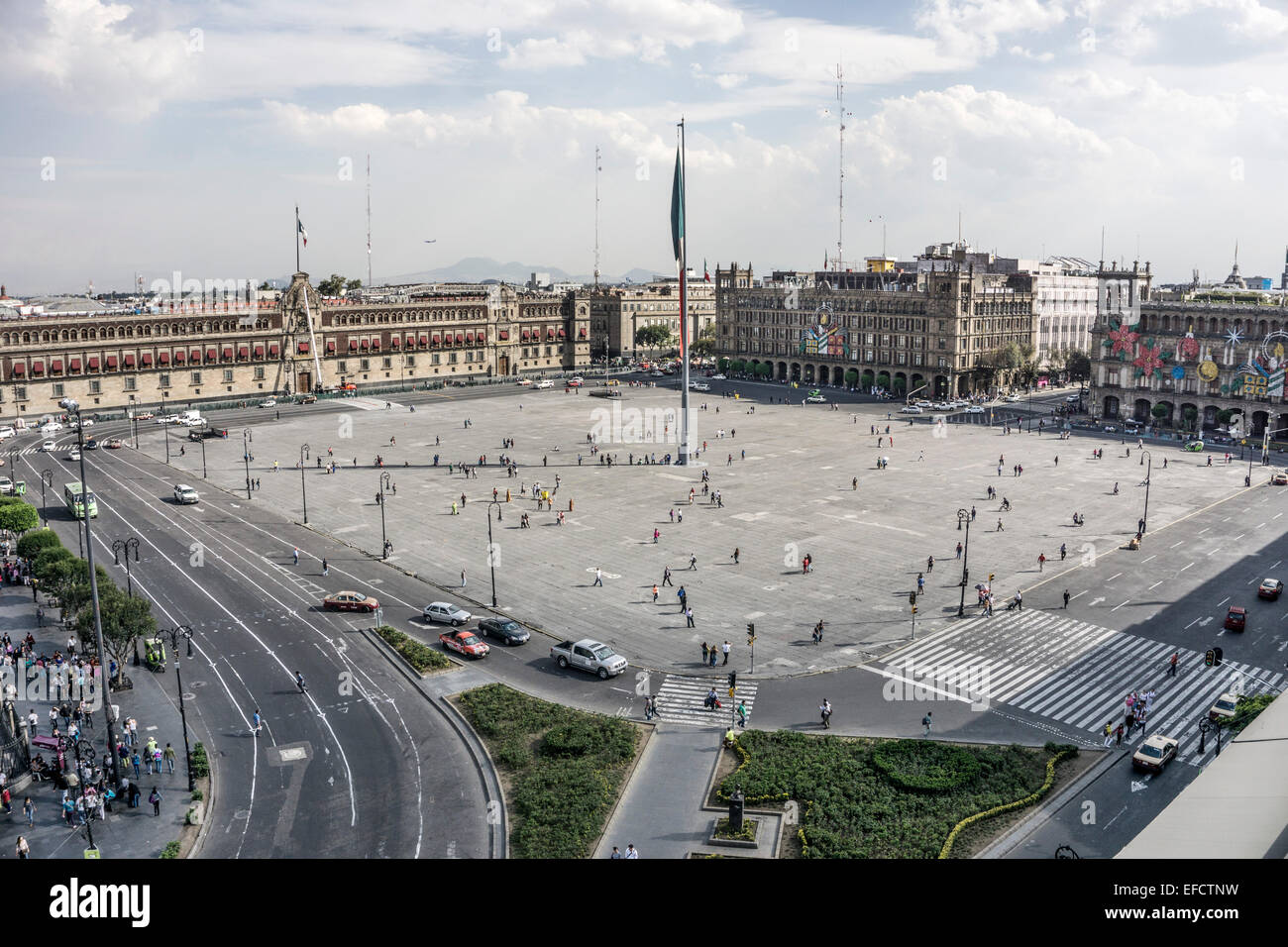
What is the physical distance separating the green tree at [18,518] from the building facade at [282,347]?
72702 mm

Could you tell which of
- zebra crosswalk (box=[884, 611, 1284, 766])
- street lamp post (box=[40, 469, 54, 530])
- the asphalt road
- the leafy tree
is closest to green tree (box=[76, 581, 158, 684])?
the asphalt road

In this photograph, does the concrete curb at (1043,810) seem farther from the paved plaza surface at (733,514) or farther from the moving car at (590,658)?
the moving car at (590,658)

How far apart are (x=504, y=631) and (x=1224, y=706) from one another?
30928 millimetres

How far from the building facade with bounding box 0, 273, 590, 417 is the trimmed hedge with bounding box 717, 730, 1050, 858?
121m

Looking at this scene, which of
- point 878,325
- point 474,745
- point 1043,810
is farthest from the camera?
point 878,325

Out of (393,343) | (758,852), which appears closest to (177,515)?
(758,852)

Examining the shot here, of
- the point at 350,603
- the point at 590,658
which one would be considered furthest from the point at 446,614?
the point at 590,658

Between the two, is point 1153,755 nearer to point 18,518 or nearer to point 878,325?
point 18,518

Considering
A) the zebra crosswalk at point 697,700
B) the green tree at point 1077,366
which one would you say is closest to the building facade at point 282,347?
the green tree at point 1077,366

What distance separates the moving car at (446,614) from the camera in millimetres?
50250

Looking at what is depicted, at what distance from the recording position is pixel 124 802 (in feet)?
111

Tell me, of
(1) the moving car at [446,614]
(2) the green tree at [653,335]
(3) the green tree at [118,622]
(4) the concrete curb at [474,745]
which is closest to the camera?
(4) the concrete curb at [474,745]

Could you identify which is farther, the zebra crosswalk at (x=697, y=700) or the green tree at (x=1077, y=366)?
the green tree at (x=1077, y=366)

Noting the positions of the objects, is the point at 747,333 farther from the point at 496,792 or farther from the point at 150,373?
the point at 496,792
